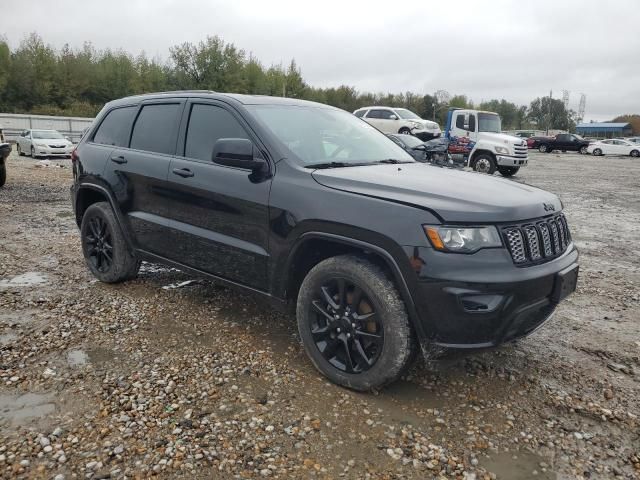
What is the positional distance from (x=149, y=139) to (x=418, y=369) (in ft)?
9.44

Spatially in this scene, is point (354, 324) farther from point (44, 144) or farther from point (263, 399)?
point (44, 144)

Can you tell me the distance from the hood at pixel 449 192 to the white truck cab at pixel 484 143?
1423 centimetres

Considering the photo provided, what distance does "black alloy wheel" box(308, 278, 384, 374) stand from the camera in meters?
2.93

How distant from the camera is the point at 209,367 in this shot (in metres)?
3.30

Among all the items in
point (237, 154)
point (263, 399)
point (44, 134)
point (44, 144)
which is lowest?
point (263, 399)

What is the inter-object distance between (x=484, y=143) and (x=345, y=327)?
15471mm

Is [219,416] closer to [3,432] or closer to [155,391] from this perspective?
[155,391]

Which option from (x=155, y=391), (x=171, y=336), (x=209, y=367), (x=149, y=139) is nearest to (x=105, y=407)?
(x=155, y=391)

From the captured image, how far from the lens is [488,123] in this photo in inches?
706

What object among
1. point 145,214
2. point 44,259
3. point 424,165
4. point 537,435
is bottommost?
point 537,435

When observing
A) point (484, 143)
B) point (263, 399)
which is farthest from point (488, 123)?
point (263, 399)

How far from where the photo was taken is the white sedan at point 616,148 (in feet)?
121

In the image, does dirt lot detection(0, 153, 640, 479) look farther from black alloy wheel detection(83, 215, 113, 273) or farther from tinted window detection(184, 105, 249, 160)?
tinted window detection(184, 105, 249, 160)

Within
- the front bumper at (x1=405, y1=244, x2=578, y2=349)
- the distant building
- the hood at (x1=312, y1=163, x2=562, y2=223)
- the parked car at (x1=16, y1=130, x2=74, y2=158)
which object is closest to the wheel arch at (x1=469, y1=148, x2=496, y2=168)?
the hood at (x1=312, y1=163, x2=562, y2=223)
